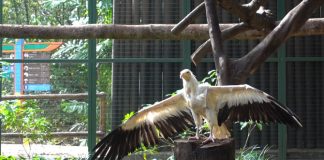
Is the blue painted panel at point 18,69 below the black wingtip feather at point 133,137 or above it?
above

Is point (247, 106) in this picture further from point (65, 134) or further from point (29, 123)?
point (65, 134)

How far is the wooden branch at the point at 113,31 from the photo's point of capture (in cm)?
603

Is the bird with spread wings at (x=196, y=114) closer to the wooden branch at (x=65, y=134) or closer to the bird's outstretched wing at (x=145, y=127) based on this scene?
the bird's outstretched wing at (x=145, y=127)

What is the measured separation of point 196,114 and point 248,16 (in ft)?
3.91

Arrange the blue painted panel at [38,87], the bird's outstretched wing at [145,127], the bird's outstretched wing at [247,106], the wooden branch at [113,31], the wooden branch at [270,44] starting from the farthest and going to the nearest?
the blue painted panel at [38,87], the wooden branch at [113,31], the bird's outstretched wing at [145,127], the wooden branch at [270,44], the bird's outstretched wing at [247,106]

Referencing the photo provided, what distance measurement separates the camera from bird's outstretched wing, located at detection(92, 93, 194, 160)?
15.0 feet

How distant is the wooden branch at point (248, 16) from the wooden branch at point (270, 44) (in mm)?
460

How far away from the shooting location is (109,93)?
8406mm

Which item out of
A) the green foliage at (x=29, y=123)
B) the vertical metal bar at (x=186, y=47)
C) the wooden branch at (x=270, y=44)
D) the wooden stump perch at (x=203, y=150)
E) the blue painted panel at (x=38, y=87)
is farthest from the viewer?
the blue painted panel at (x=38, y=87)

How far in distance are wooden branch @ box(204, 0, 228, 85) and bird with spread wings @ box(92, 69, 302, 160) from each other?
0.39 feet

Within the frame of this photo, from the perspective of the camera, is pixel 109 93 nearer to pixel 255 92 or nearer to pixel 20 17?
pixel 20 17

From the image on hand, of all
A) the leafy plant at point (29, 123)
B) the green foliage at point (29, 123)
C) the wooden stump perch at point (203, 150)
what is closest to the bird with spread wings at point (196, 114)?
the wooden stump perch at point (203, 150)

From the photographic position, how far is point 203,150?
363cm

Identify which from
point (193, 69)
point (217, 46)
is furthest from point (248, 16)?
point (193, 69)
